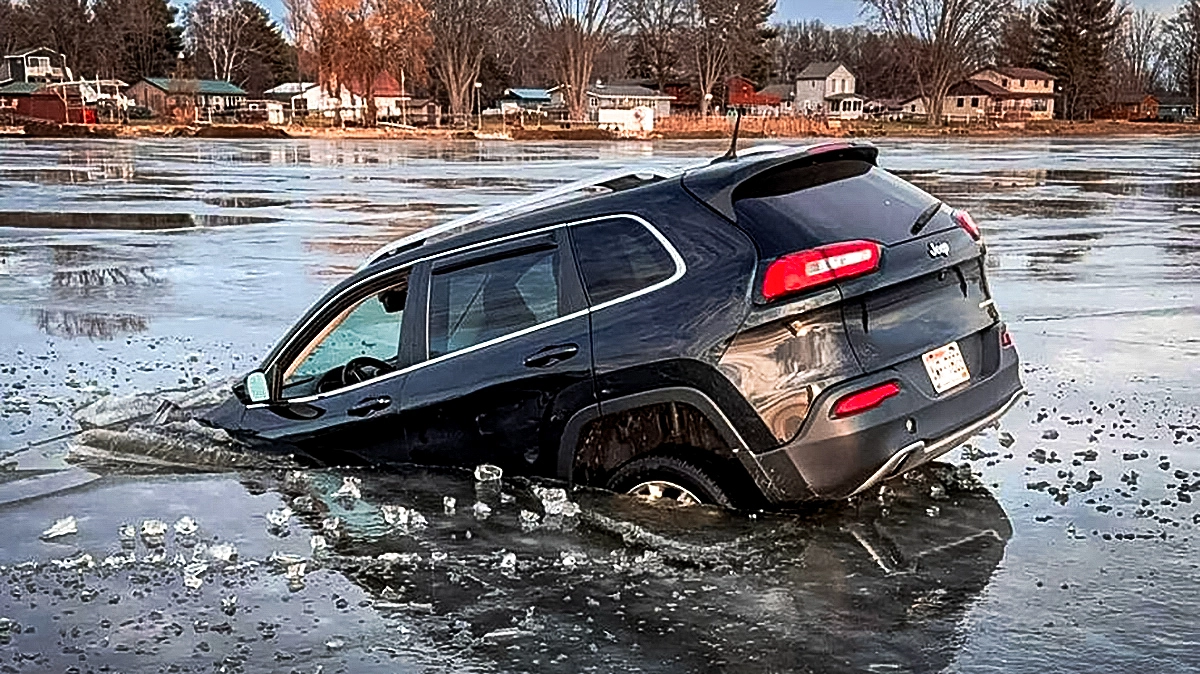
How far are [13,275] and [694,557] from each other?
12175 mm

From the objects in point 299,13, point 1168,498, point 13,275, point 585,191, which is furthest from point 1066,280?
point 299,13

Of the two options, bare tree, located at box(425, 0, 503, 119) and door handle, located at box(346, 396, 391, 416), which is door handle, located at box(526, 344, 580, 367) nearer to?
door handle, located at box(346, 396, 391, 416)

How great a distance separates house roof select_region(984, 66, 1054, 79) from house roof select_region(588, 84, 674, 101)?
2915 cm

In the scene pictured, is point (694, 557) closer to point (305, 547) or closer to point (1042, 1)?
point (305, 547)

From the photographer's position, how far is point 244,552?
5.68m

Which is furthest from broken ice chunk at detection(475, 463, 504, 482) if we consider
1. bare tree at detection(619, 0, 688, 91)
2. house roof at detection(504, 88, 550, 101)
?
house roof at detection(504, 88, 550, 101)

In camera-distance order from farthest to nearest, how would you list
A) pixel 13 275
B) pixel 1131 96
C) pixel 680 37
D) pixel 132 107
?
1. pixel 1131 96
2. pixel 680 37
3. pixel 132 107
4. pixel 13 275

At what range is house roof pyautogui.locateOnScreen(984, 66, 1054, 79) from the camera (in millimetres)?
112062

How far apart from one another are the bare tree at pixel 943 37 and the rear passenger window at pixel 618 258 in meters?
89.7

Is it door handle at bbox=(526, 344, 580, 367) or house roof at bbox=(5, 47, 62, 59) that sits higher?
house roof at bbox=(5, 47, 62, 59)

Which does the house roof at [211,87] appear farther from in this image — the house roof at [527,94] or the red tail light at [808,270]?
the red tail light at [808,270]

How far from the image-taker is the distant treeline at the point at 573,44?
87.8m

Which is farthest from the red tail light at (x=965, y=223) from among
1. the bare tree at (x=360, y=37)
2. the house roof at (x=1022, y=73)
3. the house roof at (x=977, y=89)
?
the house roof at (x=977, y=89)

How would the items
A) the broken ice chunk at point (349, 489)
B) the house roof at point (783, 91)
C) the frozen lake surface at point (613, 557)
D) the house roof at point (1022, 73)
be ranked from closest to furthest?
the frozen lake surface at point (613, 557) → the broken ice chunk at point (349, 489) → the house roof at point (1022, 73) → the house roof at point (783, 91)
